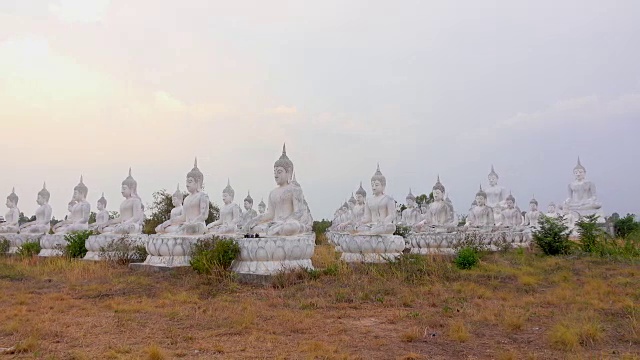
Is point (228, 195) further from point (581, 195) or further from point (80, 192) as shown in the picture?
point (581, 195)

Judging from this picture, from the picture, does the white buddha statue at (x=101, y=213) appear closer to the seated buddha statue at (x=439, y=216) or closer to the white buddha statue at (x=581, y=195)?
the seated buddha statue at (x=439, y=216)

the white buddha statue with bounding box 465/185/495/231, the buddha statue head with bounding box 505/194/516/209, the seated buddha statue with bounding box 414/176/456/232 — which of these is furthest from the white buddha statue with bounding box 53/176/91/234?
the buddha statue head with bounding box 505/194/516/209

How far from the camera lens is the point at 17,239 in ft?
57.3

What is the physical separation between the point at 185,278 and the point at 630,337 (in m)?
7.41

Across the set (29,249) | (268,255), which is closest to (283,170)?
(268,255)

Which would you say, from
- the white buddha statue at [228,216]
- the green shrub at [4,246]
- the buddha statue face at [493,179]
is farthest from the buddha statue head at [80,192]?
the buddha statue face at [493,179]

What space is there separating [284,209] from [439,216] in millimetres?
7169

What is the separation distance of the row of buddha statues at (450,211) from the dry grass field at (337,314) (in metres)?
2.41

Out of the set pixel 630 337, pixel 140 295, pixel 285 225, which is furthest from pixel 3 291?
pixel 630 337

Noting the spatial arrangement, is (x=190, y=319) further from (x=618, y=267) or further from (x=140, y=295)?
(x=618, y=267)

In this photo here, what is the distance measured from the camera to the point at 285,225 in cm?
1070

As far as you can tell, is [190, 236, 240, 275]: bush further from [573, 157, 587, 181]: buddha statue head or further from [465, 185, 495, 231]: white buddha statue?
[573, 157, 587, 181]: buddha statue head

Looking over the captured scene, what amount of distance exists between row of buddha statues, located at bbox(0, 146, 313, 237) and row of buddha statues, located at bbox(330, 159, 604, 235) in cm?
228

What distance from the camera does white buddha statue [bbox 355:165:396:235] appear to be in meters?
12.8
